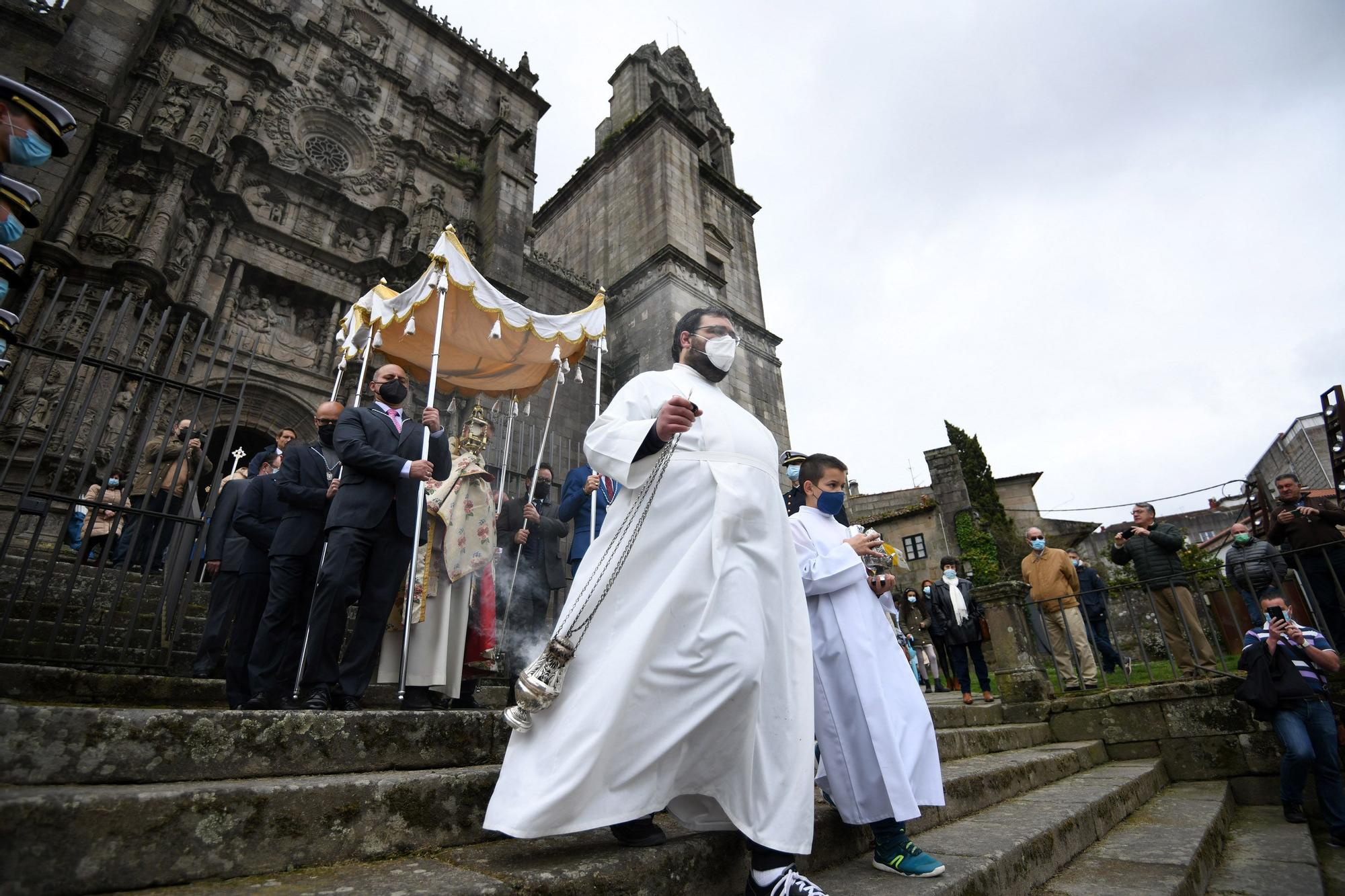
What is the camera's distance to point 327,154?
14.0 metres

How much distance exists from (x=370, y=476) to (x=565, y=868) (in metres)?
2.77

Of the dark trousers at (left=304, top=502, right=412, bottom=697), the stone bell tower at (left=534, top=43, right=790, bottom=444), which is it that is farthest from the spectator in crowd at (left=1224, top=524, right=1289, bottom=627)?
the stone bell tower at (left=534, top=43, right=790, bottom=444)

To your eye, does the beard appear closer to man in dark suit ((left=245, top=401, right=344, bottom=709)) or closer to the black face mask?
man in dark suit ((left=245, top=401, right=344, bottom=709))

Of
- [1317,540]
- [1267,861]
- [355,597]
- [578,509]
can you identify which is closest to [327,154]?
[578,509]

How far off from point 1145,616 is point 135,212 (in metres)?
22.5

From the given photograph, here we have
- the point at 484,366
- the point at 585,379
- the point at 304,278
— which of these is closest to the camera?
the point at 484,366

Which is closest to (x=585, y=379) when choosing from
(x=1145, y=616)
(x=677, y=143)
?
(x=677, y=143)

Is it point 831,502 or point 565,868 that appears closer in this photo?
point 565,868

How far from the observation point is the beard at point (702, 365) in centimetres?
287

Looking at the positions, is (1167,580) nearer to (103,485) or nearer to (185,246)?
(103,485)

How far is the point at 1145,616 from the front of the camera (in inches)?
596

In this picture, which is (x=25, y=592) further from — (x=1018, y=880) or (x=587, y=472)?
(x=1018, y=880)

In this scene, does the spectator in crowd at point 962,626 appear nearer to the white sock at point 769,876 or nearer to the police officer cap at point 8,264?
the white sock at point 769,876

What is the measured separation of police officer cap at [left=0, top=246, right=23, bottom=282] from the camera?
1865 mm
